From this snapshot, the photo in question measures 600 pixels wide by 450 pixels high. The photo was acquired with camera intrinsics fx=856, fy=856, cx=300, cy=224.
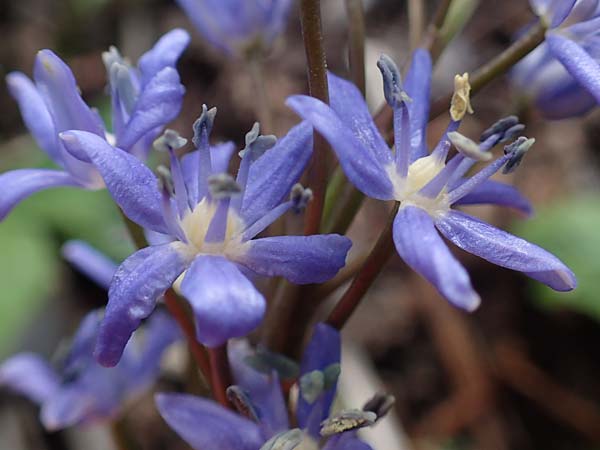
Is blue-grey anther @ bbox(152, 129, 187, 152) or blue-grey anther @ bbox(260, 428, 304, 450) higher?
blue-grey anther @ bbox(152, 129, 187, 152)

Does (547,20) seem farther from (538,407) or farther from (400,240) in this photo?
(538,407)

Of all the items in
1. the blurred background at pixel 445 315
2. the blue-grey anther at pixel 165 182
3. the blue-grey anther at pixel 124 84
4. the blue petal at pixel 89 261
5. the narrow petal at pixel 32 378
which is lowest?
the blurred background at pixel 445 315

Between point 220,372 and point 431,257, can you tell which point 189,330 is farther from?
point 431,257

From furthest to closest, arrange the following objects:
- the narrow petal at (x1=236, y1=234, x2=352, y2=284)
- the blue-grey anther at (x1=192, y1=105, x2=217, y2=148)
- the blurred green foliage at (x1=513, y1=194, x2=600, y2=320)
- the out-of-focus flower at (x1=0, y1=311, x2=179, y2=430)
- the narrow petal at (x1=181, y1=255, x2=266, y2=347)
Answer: the blurred green foliage at (x1=513, y1=194, x2=600, y2=320)
the out-of-focus flower at (x1=0, y1=311, x2=179, y2=430)
the blue-grey anther at (x1=192, y1=105, x2=217, y2=148)
the narrow petal at (x1=236, y1=234, x2=352, y2=284)
the narrow petal at (x1=181, y1=255, x2=266, y2=347)

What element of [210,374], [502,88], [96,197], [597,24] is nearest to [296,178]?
[210,374]

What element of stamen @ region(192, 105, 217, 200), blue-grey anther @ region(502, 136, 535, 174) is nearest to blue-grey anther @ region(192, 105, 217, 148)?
stamen @ region(192, 105, 217, 200)

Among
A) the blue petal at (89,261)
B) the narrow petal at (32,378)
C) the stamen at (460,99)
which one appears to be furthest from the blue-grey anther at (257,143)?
the narrow petal at (32,378)

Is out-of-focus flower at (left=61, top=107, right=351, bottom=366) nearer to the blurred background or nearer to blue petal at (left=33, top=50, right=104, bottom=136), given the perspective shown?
blue petal at (left=33, top=50, right=104, bottom=136)

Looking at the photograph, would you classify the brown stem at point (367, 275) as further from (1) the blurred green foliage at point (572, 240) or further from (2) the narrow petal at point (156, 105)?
(1) the blurred green foliage at point (572, 240)
